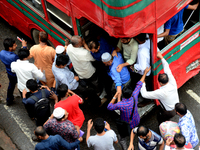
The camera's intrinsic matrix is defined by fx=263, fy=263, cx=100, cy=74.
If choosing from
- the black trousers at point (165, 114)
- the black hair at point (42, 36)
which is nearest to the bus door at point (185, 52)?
the black trousers at point (165, 114)

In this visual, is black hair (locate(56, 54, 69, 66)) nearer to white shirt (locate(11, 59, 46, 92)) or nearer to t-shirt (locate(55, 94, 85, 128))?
white shirt (locate(11, 59, 46, 92))

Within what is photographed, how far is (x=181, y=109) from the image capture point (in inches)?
168

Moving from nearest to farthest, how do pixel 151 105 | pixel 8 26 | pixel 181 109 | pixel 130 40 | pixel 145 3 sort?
pixel 145 3 < pixel 181 109 < pixel 130 40 < pixel 151 105 < pixel 8 26

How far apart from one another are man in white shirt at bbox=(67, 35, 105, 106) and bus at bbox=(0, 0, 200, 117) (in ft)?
1.14

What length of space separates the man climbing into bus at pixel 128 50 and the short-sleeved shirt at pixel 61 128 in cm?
145

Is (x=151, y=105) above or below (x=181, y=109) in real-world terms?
below

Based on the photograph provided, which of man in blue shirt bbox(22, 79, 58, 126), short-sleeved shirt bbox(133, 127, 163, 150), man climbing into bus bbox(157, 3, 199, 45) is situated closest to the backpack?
man in blue shirt bbox(22, 79, 58, 126)

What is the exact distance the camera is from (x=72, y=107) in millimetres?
4703

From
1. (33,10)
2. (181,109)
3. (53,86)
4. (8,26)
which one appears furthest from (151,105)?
(8,26)

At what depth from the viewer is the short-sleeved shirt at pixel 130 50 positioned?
16.1ft

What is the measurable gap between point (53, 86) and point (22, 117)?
3.58 feet

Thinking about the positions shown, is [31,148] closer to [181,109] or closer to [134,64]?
[134,64]

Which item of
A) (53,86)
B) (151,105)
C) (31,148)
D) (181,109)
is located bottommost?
(31,148)

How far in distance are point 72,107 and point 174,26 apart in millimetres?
2633
